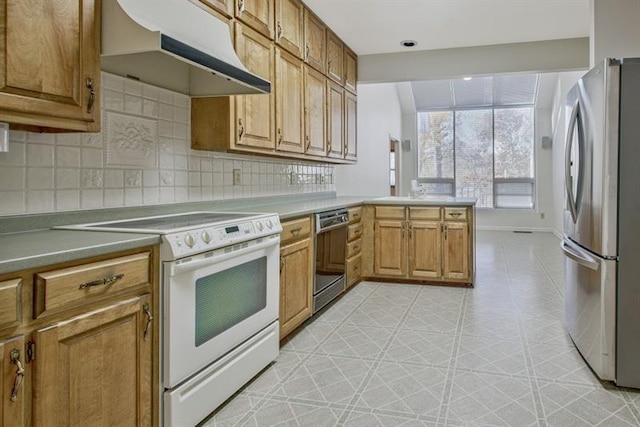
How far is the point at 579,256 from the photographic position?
2.63 meters

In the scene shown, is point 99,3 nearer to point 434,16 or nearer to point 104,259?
point 104,259

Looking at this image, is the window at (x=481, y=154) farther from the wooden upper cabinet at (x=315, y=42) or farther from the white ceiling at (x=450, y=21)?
the wooden upper cabinet at (x=315, y=42)

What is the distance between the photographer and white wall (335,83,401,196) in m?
6.21

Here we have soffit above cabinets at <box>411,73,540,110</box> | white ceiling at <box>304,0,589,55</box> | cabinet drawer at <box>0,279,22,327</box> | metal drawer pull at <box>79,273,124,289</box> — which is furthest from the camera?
soffit above cabinets at <box>411,73,540,110</box>

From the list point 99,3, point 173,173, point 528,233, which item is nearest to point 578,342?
point 173,173

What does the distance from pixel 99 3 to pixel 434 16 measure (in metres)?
2.98

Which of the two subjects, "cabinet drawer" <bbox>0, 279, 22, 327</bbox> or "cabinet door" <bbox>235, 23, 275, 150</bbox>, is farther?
"cabinet door" <bbox>235, 23, 275, 150</bbox>

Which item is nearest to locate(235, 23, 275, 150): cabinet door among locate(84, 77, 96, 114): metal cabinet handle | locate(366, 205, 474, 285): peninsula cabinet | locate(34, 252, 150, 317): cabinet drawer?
locate(84, 77, 96, 114): metal cabinet handle

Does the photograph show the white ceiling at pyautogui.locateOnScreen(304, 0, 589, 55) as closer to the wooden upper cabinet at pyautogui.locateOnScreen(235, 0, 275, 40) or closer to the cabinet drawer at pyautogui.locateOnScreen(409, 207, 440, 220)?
the wooden upper cabinet at pyautogui.locateOnScreen(235, 0, 275, 40)

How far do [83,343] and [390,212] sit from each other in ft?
11.8

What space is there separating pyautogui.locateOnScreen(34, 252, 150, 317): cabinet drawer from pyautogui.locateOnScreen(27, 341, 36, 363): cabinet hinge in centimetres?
8

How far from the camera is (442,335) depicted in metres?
3.14

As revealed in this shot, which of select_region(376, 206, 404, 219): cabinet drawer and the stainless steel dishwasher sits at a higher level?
select_region(376, 206, 404, 219): cabinet drawer

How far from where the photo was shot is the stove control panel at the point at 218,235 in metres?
1.76
